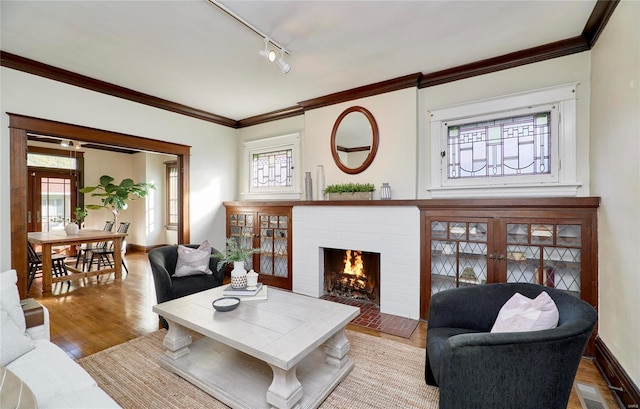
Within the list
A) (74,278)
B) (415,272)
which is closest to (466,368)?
(415,272)

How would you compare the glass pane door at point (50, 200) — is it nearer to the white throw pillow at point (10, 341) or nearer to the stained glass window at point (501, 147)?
the white throw pillow at point (10, 341)

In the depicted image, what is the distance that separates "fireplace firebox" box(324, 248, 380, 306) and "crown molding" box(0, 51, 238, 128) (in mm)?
3024

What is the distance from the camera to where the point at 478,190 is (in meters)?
3.14

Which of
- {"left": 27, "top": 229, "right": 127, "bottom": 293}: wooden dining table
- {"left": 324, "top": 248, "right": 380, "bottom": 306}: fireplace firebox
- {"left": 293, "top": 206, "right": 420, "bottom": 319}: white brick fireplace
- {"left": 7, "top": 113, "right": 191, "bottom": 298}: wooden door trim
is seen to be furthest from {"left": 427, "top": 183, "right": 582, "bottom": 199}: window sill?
{"left": 27, "top": 229, "right": 127, "bottom": 293}: wooden dining table

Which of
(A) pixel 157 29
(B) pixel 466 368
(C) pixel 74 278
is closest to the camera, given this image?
(B) pixel 466 368

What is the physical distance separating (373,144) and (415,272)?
164 centimetres

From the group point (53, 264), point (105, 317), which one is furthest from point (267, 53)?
point (53, 264)

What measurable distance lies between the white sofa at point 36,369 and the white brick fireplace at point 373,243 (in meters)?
2.75

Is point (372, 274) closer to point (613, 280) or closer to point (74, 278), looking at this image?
point (613, 280)

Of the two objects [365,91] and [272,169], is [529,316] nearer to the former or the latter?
[365,91]

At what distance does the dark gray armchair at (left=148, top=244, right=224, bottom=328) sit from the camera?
9.49 feet

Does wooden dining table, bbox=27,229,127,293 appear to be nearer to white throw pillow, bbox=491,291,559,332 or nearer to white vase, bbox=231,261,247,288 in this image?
white vase, bbox=231,261,247,288

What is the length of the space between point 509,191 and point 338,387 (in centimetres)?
249

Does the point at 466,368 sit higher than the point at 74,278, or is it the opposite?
the point at 466,368
